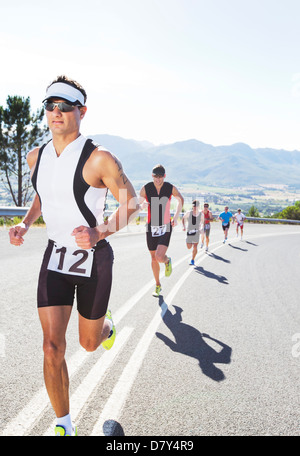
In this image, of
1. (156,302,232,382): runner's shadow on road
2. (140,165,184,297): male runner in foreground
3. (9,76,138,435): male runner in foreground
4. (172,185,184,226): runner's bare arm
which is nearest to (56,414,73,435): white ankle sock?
(9,76,138,435): male runner in foreground

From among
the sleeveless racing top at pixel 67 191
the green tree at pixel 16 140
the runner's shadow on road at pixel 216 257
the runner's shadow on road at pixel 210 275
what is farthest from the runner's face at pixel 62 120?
the green tree at pixel 16 140

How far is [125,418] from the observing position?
2.70 m

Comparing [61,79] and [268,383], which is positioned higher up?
[61,79]

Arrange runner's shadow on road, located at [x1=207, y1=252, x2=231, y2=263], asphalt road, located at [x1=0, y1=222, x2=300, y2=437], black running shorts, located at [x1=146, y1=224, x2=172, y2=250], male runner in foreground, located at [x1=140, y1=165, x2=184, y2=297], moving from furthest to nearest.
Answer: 1. runner's shadow on road, located at [x1=207, y1=252, x2=231, y2=263]
2. black running shorts, located at [x1=146, y1=224, x2=172, y2=250]
3. male runner in foreground, located at [x1=140, y1=165, x2=184, y2=297]
4. asphalt road, located at [x1=0, y1=222, x2=300, y2=437]

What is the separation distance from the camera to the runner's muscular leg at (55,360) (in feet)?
7.99

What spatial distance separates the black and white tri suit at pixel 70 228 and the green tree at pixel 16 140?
27.2 metres

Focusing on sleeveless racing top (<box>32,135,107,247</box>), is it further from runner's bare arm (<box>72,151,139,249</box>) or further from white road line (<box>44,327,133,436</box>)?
white road line (<box>44,327,133,436</box>)

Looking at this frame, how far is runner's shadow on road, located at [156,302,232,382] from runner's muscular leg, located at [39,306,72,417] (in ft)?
5.44

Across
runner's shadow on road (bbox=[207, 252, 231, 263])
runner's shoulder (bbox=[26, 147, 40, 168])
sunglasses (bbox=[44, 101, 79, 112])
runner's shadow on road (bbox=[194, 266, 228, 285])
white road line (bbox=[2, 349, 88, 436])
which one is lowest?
runner's shadow on road (bbox=[207, 252, 231, 263])

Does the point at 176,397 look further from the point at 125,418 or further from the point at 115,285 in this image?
the point at 115,285

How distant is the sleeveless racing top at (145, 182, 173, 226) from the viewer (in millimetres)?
6531

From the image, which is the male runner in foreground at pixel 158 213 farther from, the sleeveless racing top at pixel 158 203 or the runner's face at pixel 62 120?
the runner's face at pixel 62 120
